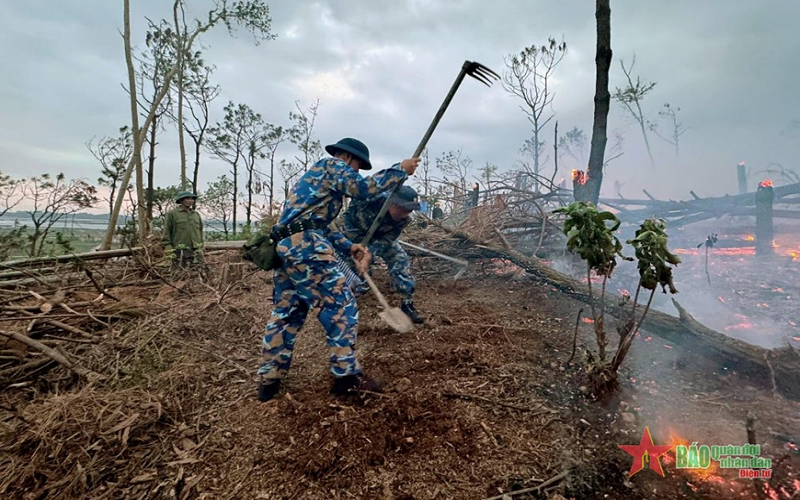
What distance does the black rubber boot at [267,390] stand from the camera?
2598 millimetres

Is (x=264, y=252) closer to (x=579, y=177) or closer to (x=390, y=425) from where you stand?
(x=390, y=425)

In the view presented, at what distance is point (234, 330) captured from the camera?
160 inches

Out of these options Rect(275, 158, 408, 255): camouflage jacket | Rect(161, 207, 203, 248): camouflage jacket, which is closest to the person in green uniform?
Rect(161, 207, 203, 248): camouflage jacket

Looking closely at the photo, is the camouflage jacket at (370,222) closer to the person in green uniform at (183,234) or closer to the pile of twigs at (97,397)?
the pile of twigs at (97,397)

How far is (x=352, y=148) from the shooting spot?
2.96m

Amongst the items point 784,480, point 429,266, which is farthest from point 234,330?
point 784,480

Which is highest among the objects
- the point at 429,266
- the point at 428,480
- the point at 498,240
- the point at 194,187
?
the point at 194,187

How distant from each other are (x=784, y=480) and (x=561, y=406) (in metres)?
1.02

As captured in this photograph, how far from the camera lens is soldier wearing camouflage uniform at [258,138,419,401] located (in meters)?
2.56

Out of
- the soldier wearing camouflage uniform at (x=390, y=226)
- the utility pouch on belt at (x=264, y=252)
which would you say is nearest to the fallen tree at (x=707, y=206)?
the soldier wearing camouflage uniform at (x=390, y=226)

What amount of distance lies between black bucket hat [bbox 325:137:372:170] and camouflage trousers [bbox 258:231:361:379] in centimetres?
80

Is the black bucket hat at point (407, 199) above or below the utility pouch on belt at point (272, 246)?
above

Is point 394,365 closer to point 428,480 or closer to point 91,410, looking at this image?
point 428,480

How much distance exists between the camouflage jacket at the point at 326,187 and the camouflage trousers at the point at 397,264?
1.89m
